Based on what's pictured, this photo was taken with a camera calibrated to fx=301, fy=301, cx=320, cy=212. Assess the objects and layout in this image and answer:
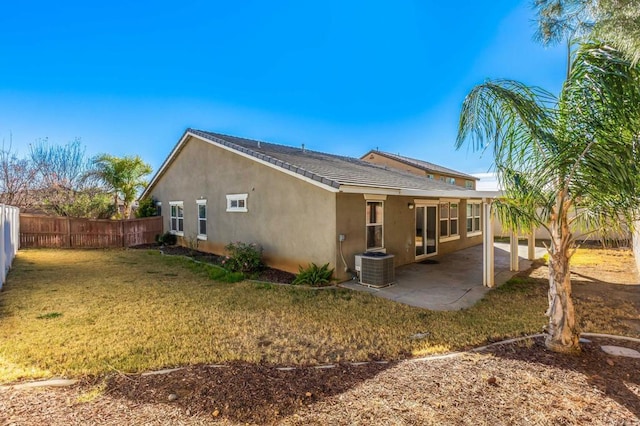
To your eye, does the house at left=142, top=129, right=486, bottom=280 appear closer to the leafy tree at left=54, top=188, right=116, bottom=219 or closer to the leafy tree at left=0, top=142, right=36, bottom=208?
the leafy tree at left=54, top=188, right=116, bottom=219

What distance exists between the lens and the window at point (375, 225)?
920cm

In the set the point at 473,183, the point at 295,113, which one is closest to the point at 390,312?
the point at 295,113

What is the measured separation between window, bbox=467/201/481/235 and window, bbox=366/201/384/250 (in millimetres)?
7437

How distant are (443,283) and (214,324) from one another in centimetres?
597

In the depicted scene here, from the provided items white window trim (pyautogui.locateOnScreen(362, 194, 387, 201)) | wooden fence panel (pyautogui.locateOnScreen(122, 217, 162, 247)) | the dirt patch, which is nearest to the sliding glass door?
white window trim (pyautogui.locateOnScreen(362, 194, 387, 201))

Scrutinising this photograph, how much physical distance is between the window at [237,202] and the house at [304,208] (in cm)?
4

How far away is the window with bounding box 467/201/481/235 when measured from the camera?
15.0 meters

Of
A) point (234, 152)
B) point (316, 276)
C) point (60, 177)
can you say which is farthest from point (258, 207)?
point (60, 177)

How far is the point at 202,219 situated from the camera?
45.0 feet

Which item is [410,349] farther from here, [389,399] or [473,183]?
[473,183]

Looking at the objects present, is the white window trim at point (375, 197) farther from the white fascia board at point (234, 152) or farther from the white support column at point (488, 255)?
the white support column at point (488, 255)

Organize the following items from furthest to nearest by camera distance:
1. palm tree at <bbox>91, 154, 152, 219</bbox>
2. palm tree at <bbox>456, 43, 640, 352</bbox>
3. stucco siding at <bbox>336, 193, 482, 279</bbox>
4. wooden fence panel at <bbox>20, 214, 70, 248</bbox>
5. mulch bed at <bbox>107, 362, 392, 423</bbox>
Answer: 1. palm tree at <bbox>91, 154, 152, 219</bbox>
2. wooden fence panel at <bbox>20, 214, 70, 248</bbox>
3. stucco siding at <bbox>336, 193, 482, 279</bbox>
4. palm tree at <bbox>456, 43, 640, 352</bbox>
5. mulch bed at <bbox>107, 362, 392, 423</bbox>

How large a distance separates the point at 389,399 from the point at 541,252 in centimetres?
1370

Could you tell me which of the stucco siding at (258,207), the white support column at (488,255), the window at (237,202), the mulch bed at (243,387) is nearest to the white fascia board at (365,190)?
the stucco siding at (258,207)
